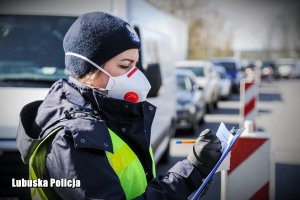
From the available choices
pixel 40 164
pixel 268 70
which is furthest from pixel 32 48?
pixel 268 70

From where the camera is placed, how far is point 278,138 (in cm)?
1042

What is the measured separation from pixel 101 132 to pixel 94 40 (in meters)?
0.40

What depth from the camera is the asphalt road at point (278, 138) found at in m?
5.99

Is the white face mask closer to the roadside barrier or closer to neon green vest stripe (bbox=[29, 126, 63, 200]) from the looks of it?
neon green vest stripe (bbox=[29, 126, 63, 200])

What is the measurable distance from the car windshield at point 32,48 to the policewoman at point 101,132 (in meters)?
2.17

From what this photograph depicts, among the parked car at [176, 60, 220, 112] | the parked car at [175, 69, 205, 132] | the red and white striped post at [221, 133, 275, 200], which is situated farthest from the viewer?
the parked car at [176, 60, 220, 112]

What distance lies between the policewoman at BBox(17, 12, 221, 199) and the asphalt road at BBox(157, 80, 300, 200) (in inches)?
41.5

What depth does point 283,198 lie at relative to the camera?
18.2 ft

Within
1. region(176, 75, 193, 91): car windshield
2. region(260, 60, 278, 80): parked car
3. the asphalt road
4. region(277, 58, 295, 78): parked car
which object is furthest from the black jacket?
region(277, 58, 295, 78): parked car

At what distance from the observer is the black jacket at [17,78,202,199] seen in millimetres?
1654

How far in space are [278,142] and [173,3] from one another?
2818 cm

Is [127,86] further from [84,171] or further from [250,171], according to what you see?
[250,171]

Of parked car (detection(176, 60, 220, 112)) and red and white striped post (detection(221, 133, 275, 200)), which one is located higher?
red and white striped post (detection(221, 133, 275, 200))

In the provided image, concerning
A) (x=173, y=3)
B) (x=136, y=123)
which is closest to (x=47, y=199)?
(x=136, y=123)
